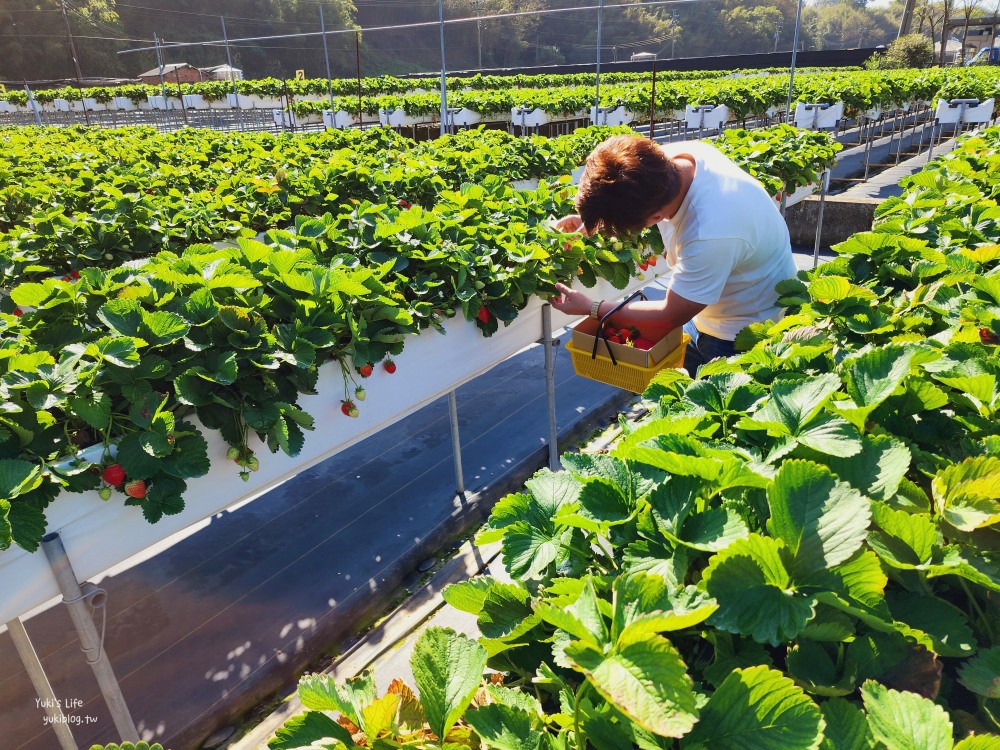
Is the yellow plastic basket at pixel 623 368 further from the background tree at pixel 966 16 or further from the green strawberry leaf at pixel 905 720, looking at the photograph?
the background tree at pixel 966 16

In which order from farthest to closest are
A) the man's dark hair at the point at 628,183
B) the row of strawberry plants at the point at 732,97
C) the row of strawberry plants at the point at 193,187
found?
1. the row of strawberry plants at the point at 732,97
2. the row of strawberry plants at the point at 193,187
3. the man's dark hair at the point at 628,183

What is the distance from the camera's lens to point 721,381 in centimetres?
131

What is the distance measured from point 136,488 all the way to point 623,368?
1779mm

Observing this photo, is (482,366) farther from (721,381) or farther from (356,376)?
(721,381)

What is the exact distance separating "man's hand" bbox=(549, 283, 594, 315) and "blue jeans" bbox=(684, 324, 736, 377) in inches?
20.3

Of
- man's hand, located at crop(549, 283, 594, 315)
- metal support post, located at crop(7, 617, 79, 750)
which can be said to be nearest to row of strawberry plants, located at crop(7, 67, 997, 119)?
man's hand, located at crop(549, 283, 594, 315)

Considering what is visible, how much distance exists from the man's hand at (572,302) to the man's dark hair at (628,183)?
18.3 inches

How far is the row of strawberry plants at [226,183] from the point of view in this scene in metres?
4.12

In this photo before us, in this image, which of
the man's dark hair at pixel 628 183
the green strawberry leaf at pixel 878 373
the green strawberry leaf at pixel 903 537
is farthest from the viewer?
the man's dark hair at pixel 628 183

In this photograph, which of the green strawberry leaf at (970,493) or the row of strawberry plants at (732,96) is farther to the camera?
the row of strawberry plants at (732,96)

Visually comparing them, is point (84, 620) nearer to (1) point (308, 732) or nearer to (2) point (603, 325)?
(1) point (308, 732)

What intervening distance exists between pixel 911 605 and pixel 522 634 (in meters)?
0.46

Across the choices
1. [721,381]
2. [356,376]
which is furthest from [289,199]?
[721,381]

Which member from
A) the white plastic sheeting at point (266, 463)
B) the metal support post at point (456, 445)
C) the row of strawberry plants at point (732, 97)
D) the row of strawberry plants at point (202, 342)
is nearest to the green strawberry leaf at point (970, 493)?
the row of strawberry plants at point (202, 342)
